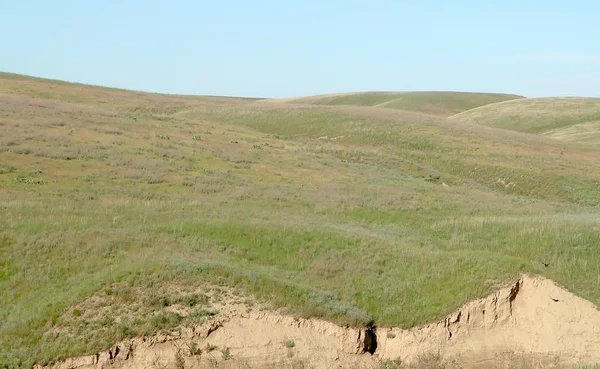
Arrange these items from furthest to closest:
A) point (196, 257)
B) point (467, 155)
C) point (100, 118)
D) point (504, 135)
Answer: point (504, 135) → point (467, 155) → point (100, 118) → point (196, 257)

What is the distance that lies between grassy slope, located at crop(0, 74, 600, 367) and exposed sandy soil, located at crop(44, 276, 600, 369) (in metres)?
0.38

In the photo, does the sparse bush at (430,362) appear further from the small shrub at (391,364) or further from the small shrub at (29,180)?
the small shrub at (29,180)

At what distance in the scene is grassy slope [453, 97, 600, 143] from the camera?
89081 millimetres

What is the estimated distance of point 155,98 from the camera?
80.9m

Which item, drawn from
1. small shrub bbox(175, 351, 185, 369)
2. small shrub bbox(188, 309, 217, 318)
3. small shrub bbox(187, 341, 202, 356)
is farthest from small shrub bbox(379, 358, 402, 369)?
small shrub bbox(175, 351, 185, 369)

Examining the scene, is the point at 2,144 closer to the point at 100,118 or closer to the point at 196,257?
the point at 100,118

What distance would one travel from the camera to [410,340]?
1494 centimetres

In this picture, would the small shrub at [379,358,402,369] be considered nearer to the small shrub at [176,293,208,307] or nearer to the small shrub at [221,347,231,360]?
the small shrub at [221,347,231,360]

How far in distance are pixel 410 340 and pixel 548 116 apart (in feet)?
313

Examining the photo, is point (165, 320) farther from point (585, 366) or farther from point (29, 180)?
point (29, 180)

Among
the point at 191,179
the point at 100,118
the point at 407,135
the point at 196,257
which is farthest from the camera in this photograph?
the point at 407,135

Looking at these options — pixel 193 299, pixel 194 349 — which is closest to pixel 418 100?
pixel 193 299

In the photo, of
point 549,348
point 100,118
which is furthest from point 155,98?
point 549,348

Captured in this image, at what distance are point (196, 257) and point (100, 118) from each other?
108ft
